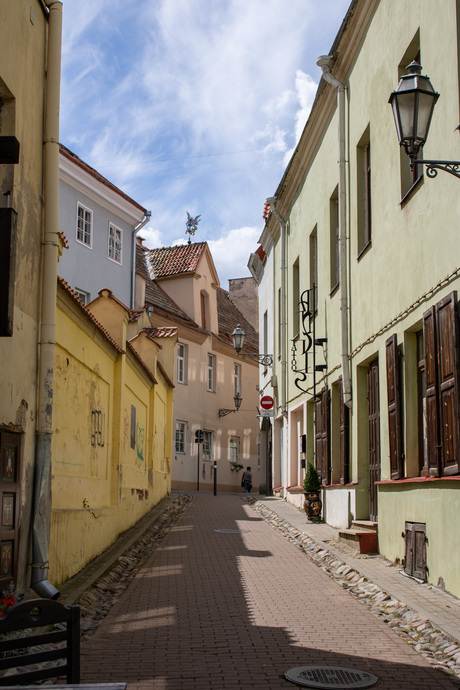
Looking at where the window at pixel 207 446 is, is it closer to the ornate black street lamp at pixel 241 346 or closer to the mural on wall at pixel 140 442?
the ornate black street lamp at pixel 241 346

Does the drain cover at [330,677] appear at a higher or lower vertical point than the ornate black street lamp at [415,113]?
lower

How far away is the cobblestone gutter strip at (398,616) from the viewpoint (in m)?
6.07

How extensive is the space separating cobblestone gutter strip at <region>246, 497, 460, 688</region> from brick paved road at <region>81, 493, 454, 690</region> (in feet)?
0.37

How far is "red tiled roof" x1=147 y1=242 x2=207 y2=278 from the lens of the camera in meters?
36.8

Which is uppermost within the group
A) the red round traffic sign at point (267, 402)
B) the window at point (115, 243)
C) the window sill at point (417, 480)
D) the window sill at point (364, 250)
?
A: the window at point (115, 243)

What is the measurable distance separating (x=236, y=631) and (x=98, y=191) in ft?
69.8

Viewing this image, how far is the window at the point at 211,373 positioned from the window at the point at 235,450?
9.78ft

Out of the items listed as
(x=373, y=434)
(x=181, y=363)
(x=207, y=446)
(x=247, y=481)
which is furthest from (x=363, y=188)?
(x=247, y=481)

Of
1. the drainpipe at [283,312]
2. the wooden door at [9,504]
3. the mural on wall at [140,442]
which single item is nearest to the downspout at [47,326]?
the wooden door at [9,504]

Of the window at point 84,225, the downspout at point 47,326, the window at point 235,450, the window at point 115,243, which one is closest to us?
the downspout at point 47,326

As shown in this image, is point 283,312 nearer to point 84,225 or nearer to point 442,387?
point 84,225

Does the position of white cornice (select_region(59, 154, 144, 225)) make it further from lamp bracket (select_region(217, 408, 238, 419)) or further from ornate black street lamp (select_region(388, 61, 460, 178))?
ornate black street lamp (select_region(388, 61, 460, 178))

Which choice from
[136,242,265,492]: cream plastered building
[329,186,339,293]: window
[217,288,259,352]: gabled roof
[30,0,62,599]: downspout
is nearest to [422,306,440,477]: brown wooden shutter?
[30,0,62,599]: downspout

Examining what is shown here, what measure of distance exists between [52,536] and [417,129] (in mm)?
5300
